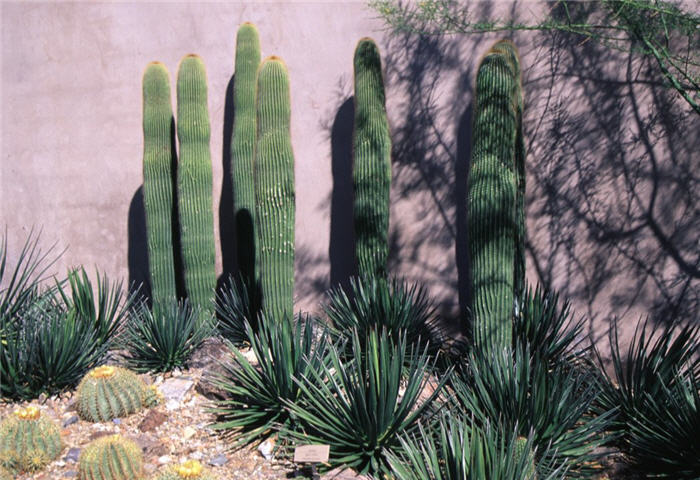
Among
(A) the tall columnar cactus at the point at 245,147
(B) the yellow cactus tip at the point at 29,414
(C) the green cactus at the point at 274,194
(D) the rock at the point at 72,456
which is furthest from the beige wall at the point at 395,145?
(B) the yellow cactus tip at the point at 29,414

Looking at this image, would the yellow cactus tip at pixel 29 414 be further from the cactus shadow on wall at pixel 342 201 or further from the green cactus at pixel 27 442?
the cactus shadow on wall at pixel 342 201

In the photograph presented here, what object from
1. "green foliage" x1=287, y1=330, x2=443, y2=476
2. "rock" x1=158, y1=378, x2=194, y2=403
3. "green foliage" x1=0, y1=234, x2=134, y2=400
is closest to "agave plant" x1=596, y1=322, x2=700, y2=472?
"green foliage" x1=287, y1=330, x2=443, y2=476

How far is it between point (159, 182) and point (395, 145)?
2.42 metres

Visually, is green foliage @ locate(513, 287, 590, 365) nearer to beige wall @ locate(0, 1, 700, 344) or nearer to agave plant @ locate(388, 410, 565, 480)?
beige wall @ locate(0, 1, 700, 344)

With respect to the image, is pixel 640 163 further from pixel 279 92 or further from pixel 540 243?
pixel 279 92

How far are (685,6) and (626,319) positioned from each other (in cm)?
271

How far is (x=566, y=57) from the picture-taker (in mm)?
5469

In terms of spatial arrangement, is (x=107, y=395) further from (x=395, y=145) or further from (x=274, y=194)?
(x=395, y=145)

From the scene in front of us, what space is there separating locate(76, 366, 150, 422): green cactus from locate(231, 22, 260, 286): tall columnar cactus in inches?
77.9

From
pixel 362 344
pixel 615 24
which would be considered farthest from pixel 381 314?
pixel 615 24

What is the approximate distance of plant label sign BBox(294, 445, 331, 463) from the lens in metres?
3.25

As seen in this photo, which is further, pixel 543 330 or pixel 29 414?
pixel 543 330

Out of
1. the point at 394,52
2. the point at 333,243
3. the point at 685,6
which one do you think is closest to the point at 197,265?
the point at 333,243

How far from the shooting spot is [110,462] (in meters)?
3.42
